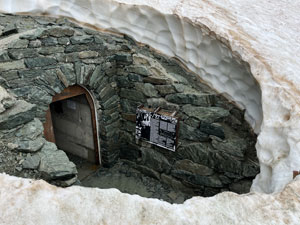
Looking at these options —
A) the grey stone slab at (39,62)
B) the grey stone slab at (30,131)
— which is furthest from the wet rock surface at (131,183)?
the grey stone slab at (39,62)

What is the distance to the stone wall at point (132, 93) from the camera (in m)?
3.35

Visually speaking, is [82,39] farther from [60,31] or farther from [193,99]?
[193,99]

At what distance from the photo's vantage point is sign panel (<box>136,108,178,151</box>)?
4195 millimetres

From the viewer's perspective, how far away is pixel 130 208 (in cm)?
158

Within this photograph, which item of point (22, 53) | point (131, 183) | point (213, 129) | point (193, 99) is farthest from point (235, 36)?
point (131, 183)

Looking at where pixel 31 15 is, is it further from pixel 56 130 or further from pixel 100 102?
pixel 56 130

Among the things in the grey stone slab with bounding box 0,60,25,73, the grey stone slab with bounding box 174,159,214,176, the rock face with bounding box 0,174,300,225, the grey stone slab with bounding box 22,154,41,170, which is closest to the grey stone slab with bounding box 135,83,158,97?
the grey stone slab with bounding box 174,159,214,176

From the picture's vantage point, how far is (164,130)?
4.30 metres

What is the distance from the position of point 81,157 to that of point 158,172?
1.75 metres

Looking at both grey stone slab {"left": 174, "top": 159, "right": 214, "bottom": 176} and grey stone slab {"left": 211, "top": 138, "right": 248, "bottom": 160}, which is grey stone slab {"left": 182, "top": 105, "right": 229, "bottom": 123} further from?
grey stone slab {"left": 174, "top": 159, "right": 214, "bottom": 176}

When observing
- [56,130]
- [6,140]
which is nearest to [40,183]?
[6,140]

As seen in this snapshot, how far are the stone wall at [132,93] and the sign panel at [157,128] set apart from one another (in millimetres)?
138

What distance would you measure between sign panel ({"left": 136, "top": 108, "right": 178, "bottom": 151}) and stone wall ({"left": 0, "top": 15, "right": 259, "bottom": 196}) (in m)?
0.14

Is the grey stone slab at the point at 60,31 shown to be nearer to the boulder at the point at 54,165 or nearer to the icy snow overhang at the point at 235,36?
the icy snow overhang at the point at 235,36
